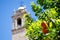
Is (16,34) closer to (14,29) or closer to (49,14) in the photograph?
(14,29)

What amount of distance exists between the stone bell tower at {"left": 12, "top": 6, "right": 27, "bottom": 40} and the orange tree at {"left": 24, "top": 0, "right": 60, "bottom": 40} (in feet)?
86.7

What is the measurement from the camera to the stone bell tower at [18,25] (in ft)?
131

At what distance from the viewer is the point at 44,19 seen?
474 inches

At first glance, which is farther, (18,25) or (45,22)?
(18,25)

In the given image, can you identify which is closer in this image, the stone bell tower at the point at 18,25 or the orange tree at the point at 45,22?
the orange tree at the point at 45,22

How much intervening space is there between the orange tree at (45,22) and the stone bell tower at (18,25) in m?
26.4

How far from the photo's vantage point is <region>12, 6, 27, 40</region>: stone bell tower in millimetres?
39875

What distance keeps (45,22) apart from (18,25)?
97.6 ft

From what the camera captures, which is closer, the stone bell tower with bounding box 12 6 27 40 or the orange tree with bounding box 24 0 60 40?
the orange tree with bounding box 24 0 60 40

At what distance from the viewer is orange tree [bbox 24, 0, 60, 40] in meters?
11.0

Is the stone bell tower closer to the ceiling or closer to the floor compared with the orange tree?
closer to the floor

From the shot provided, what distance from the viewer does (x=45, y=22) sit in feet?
35.9

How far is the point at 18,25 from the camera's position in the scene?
1599 inches

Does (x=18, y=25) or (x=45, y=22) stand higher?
(x=45, y=22)
